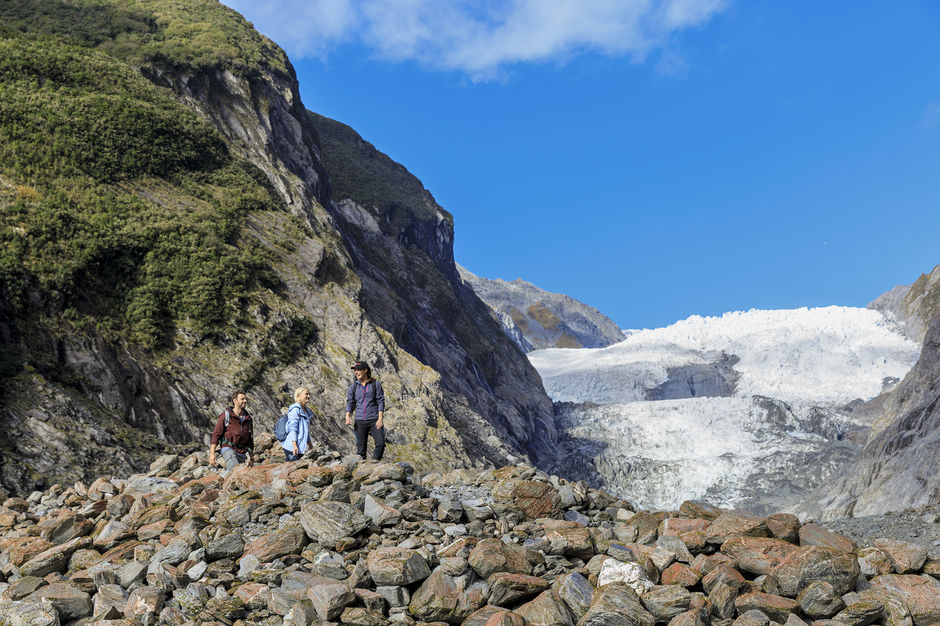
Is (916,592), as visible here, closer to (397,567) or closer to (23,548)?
(397,567)

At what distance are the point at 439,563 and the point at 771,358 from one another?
11144 cm

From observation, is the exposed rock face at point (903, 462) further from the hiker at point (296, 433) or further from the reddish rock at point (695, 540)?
the hiker at point (296, 433)

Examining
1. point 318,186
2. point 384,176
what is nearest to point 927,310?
point 384,176

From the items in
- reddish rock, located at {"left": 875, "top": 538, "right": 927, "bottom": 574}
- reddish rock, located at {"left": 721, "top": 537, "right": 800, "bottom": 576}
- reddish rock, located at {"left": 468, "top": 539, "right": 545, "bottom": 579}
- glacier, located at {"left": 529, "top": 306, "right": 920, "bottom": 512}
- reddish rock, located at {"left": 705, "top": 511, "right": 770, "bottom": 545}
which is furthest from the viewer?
glacier, located at {"left": 529, "top": 306, "right": 920, "bottom": 512}

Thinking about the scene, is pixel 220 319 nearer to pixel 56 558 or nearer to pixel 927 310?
pixel 56 558

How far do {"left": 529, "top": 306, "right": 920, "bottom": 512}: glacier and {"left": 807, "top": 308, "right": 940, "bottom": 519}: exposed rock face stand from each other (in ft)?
28.1

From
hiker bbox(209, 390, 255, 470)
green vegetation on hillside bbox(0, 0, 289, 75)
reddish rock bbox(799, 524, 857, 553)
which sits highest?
green vegetation on hillside bbox(0, 0, 289, 75)

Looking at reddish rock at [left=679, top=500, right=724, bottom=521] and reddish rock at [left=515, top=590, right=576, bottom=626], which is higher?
reddish rock at [left=679, top=500, right=724, bottom=521]

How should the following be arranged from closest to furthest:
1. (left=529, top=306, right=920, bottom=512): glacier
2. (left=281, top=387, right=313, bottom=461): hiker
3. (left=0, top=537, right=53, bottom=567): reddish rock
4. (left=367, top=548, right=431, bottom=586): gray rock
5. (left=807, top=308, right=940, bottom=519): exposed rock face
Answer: (left=367, top=548, right=431, bottom=586): gray rock → (left=0, top=537, right=53, bottom=567): reddish rock → (left=281, top=387, right=313, bottom=461): hiker → (left=807, top=308, right=940, bottom=519): exposed rock face → (left=529, top=306, right=920, bottom=512): glacier

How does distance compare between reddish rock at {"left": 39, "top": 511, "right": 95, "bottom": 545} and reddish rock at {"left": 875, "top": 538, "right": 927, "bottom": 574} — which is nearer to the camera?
reddish rock at {"left": 875, "top": 538, "right": 927, "bottom": 574}

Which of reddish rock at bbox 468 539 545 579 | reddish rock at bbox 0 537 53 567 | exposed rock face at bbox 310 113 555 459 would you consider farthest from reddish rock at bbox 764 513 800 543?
exposed rock face at bbox 310 113 555 459

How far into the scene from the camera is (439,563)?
7543 millimetres

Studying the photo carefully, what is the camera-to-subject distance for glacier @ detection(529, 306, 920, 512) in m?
59.1

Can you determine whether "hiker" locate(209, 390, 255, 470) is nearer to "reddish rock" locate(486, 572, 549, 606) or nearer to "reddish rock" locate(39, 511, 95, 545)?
"reddish rock" locate(39, 511, 95, 545)
